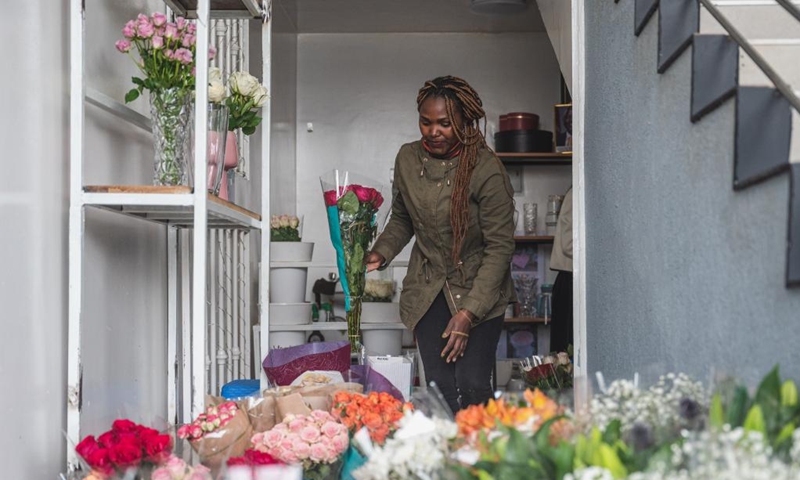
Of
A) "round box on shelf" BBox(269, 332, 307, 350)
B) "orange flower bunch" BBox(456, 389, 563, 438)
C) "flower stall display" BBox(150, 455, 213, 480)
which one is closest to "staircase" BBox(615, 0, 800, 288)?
"orange flower bunch" BBox(456, 389, 563, 438)

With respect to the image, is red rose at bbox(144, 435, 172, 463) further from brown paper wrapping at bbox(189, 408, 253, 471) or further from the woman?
the woman

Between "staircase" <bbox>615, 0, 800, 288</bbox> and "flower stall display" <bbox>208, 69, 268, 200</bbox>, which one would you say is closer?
"staircase" <bbox>615, 0, 800, 288</bbox>

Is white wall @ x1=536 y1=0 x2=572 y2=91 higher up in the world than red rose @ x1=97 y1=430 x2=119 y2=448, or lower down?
higher up

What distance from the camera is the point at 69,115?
2.27 metres

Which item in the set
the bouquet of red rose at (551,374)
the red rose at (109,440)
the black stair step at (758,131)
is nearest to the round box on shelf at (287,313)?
the bouquet of red rose at (551,374)

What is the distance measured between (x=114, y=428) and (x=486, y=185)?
4.95ft

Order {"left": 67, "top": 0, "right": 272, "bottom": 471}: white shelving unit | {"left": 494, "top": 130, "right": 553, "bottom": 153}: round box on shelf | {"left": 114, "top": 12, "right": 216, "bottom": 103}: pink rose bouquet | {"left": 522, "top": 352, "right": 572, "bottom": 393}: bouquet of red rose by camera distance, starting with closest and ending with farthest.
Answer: {"left": 67, "top": 0, "right": 272, "bottom": 471}: white shelving unit
{"left": 114, "top": 12, "right": 216, "bottom": 103}: pink rose bouquet
{"left": 522, "top": 352, "right": 572, "bottom": 393}: bouquet of red rose
{"left": 494, "top": 130, "right": 553, "bottom": 153}: round box on shelf

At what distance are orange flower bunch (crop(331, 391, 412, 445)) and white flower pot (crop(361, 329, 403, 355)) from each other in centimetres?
247

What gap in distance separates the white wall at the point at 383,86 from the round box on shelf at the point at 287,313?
210 centimetres

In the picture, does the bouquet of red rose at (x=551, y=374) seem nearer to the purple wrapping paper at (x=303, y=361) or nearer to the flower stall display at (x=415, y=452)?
the purple wrapping paper at (x=303, y=361)

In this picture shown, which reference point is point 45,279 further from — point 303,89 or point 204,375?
point 303,89

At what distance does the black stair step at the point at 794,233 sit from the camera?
4.83ft

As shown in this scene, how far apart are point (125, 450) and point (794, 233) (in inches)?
49.3

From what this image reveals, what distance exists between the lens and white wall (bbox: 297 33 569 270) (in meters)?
6.96
